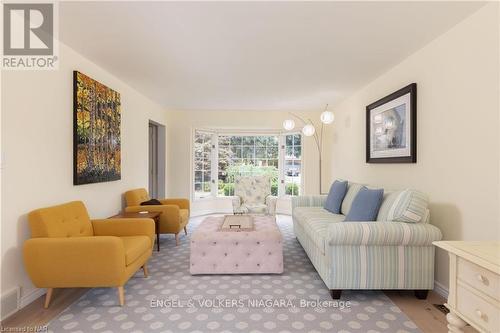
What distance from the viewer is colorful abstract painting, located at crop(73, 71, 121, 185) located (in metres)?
3.09

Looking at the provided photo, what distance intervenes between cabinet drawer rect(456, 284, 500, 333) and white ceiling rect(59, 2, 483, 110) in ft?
6.56

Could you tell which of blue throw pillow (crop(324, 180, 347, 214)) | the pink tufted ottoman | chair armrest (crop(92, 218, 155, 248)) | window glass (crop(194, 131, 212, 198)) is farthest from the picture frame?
window glass (crop(194, 131, 212, 198))

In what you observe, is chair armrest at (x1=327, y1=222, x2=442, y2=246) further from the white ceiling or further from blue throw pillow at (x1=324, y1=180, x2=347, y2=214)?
the white ceiling

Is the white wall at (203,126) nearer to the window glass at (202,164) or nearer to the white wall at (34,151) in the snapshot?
the window glass at (202,164)

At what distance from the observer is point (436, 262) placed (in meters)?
2.80

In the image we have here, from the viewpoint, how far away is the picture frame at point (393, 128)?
10.5ft

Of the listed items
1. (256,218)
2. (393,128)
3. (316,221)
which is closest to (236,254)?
(256,218)

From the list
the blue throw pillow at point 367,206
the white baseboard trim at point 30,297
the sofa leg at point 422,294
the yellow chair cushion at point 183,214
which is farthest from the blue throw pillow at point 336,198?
the white baseboard trim at point 30,297

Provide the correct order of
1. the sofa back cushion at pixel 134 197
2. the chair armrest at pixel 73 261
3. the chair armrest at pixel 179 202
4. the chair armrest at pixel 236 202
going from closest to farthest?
the chair armrest at pixel 73 261
the sofa back cushion at pixel 134 197
the chair armrest at pixel 179 202
the chair armrest at pixel 236 202

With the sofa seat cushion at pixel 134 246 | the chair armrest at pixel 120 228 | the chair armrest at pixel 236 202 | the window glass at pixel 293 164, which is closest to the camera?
the sofa seat cushion at pixel 134 246

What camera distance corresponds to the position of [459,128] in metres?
2.54

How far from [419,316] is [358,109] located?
3290mm

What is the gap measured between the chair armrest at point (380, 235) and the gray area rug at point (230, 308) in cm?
56

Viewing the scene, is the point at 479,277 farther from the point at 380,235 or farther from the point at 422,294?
the point at 422,294
